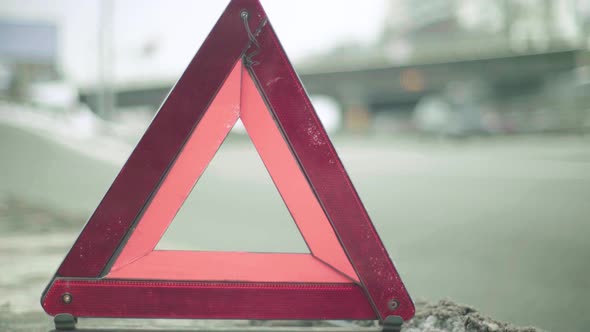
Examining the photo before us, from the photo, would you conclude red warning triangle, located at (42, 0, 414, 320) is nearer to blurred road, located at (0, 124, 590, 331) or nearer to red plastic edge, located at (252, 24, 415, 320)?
red plastic edge, located at (252, 24, 415, 320)

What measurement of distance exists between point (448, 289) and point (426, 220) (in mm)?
2570

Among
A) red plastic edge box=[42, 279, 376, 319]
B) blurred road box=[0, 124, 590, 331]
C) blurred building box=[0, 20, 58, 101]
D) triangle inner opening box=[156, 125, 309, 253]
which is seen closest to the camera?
red plastic edge box=[42, 279, 376, 319]

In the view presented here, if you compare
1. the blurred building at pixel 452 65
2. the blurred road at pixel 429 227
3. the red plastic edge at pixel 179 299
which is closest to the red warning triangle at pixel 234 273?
the red plastic edge at pixel 179 299

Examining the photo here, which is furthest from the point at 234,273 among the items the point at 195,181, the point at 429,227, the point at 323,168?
the point at 429,227

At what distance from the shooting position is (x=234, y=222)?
601cm

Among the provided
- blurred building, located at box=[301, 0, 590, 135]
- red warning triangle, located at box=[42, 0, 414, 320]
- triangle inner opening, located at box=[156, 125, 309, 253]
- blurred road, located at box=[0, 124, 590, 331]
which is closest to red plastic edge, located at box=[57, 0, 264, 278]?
red warning triangle, located at box=[42, 0, 414, 320]

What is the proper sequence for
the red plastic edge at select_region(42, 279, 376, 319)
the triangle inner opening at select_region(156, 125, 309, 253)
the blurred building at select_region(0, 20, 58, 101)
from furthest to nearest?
the blurred building at select_region(0, 20, 58, 101) < the triangle inner opening at select_region(156, 125, 309, 253) < the red plastic edge at select_region(42, 279, 376, 319)

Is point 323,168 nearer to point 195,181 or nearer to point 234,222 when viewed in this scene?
point 195,181

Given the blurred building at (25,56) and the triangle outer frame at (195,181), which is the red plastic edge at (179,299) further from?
the blurred building at (25,56)

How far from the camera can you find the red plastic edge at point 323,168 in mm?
2018

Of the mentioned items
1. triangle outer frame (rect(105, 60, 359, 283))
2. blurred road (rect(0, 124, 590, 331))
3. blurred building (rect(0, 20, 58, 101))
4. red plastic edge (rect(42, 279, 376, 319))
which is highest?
blurred building (rect(0, 20, 58, 101))

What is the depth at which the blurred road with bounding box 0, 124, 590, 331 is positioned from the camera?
3.36 meters

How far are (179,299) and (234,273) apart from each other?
0.80 feet

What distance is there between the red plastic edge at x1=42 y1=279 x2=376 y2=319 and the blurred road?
1080 millimetres
